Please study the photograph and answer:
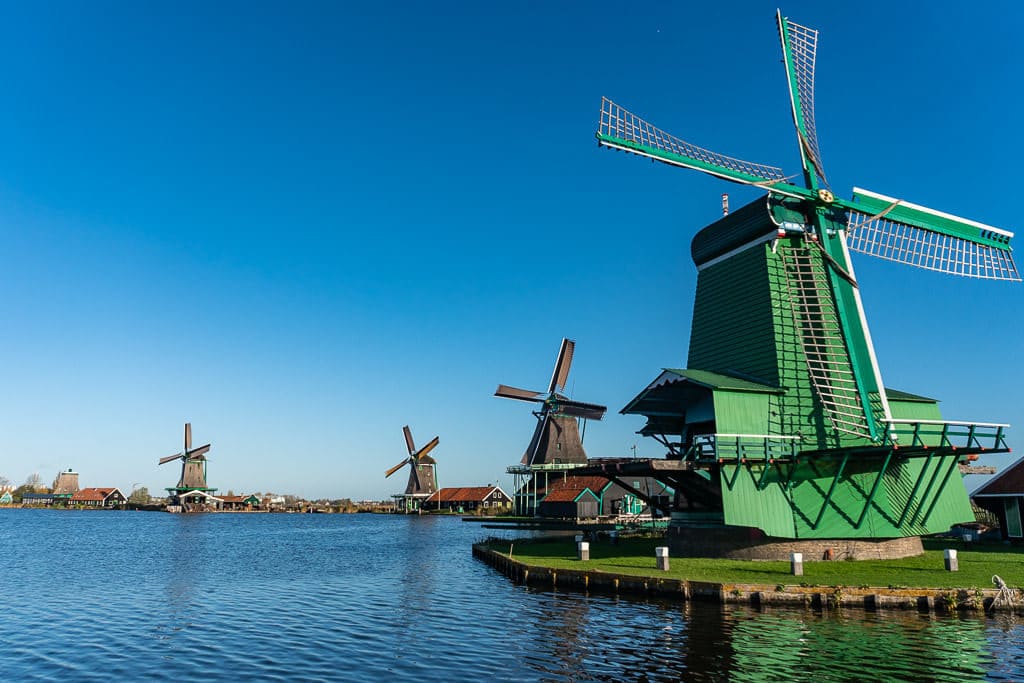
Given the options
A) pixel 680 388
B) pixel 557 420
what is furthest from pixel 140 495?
pixel 680 388

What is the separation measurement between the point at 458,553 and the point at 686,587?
75.7 feet

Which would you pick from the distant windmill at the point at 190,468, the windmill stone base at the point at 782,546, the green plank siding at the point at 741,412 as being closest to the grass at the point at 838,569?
the windmill stone base at the point at 782,546

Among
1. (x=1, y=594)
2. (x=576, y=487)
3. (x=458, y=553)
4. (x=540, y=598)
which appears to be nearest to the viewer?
(x=540, y=598)

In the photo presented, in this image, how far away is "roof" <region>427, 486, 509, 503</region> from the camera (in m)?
101

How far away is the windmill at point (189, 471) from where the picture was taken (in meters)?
114

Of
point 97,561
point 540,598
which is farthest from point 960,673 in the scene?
point 97,561

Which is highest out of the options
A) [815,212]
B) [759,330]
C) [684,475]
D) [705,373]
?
[815,212]

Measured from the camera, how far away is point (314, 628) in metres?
18.6

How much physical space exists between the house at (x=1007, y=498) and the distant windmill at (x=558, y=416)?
137 feet

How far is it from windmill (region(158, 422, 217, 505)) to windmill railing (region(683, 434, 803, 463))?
10668 centimetres

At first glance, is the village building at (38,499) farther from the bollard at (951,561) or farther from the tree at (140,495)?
the bollard at (951,561)

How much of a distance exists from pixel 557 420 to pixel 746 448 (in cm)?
4838

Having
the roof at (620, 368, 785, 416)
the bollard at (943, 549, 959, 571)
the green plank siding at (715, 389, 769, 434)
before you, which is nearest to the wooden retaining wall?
the bollard at (943, 549, 959, 571)

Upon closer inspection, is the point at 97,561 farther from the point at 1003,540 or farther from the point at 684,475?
the point at 1003,540
